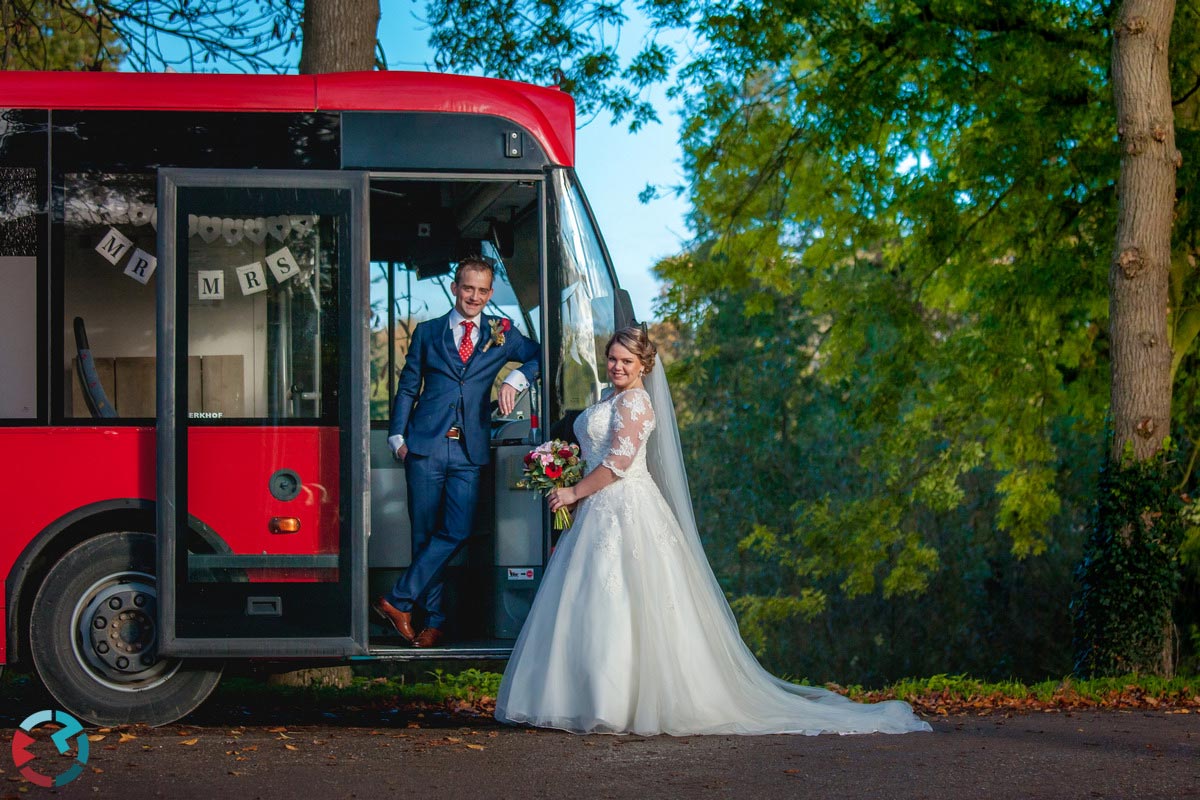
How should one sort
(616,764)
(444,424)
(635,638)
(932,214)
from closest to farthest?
(616,764)
(635,638)
(444,424)
(932,214)

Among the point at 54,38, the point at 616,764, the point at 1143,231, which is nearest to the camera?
the point at 616,764

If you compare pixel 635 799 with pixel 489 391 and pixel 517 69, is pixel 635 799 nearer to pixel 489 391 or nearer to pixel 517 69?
pixel 489 391

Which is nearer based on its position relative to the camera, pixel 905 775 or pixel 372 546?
pixel 905 775

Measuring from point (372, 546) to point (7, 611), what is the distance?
2.16 m

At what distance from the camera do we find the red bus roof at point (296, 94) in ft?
23.6

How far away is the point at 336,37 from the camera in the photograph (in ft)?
33.8

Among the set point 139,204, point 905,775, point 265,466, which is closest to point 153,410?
point 265,466

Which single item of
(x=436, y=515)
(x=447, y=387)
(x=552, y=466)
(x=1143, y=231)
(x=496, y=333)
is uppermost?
(x=1143, y=231)

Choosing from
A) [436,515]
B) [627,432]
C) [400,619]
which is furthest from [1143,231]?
[400,619]

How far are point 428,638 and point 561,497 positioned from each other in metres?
1.18

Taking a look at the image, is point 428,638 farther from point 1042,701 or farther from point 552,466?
point 1042,701

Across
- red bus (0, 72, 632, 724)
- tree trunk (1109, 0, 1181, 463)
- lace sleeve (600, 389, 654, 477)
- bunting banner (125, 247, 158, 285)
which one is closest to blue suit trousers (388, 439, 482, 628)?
red bus (0, 72, 632, 724)

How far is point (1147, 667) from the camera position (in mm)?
9844

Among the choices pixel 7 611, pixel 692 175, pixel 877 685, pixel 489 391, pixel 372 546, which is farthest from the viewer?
pixel 877 685
